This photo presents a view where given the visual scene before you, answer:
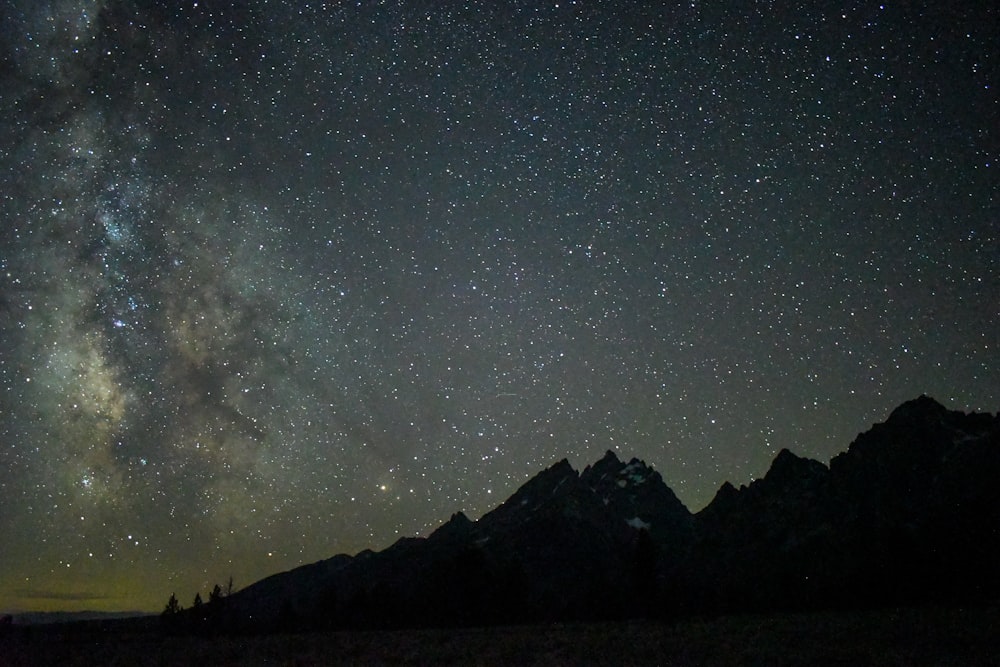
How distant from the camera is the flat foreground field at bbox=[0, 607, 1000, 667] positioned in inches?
902

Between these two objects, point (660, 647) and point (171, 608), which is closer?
point (660, 647)

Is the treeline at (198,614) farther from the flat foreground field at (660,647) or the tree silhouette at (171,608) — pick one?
the flat foreground field at (660,647)

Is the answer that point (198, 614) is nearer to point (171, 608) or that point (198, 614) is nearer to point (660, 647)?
point (171, 608)

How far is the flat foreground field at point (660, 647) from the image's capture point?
2292 centimetres

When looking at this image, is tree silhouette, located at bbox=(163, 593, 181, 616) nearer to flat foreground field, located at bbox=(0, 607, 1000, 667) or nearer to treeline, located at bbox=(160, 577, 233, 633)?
treeline, located at bbox=(160, 577, 233, 633)

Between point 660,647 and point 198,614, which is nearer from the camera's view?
point 660,647

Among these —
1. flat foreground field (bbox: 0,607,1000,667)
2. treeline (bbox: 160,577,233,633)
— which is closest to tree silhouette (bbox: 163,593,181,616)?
treeline (bbox: 160,577,233,633)

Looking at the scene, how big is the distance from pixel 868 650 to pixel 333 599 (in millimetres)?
73941

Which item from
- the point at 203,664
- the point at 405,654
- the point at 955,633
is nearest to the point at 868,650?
the point at 955,633

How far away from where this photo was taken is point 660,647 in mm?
26844

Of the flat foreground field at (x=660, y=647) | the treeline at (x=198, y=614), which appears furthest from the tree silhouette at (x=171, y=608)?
the flat foreground field at (x=660, y=647)

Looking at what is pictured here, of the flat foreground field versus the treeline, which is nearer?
the flat foreground field

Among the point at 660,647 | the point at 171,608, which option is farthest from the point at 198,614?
the point at 660,647

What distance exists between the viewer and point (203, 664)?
28.6m
